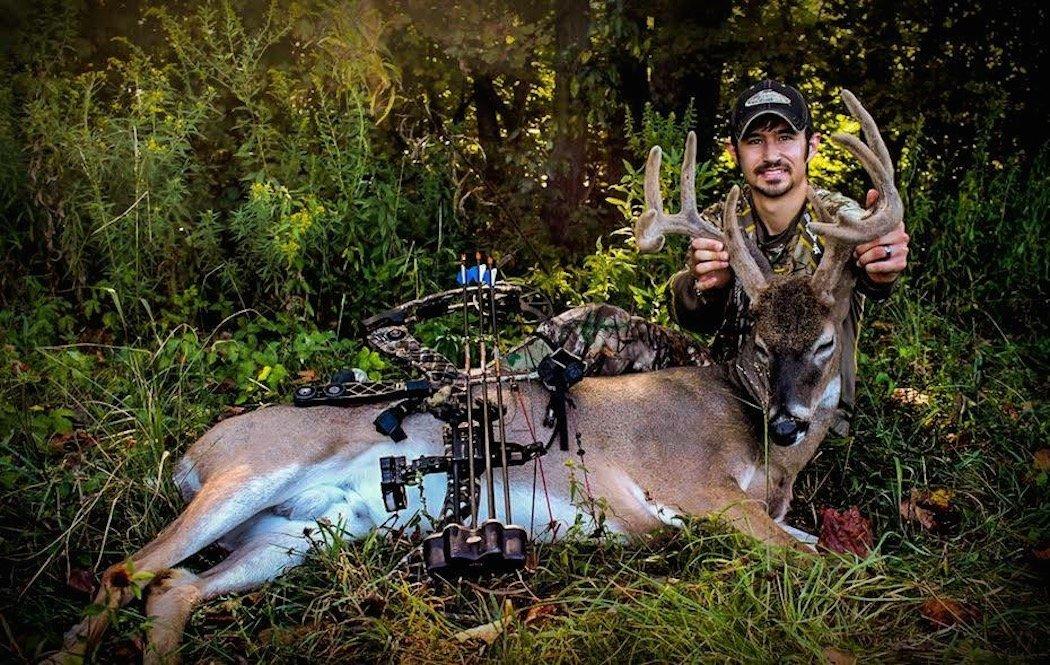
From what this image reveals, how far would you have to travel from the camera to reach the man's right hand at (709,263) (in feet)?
13.9

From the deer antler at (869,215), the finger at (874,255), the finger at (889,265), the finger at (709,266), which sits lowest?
the finger at (709,266)

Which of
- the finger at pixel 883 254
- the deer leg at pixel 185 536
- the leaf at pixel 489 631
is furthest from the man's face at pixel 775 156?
the deer leg at pixel 185 536

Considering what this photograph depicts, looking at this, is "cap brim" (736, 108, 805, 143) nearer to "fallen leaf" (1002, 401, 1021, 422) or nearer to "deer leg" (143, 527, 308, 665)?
"fallen leaf" (1002, 401, 1021, 422)

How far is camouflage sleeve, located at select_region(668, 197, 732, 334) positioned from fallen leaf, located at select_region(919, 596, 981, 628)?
1.62 m

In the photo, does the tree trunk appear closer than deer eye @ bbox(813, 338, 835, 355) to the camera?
No

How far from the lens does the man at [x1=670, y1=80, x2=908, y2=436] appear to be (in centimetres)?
443

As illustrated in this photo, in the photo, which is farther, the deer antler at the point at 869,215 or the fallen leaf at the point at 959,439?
the fallen leaf at the point at 959,439

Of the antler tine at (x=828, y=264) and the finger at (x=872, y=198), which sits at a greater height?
the finger at (x=872, y=198)

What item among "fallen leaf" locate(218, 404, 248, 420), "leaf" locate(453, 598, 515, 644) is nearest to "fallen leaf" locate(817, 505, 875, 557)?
"leaf" locate(453, 598, 515, 644)

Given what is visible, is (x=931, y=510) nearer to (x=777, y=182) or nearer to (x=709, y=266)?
(x=709, y=266)

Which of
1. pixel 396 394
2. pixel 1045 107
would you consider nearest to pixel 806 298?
pixel 396 394

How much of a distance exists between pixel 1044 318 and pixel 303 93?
15.4 ft

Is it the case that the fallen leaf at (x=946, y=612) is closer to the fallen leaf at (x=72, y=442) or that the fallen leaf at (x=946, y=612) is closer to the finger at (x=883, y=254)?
the finger at (x=883, y=254)

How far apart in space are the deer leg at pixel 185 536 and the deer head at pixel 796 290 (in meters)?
1.87
